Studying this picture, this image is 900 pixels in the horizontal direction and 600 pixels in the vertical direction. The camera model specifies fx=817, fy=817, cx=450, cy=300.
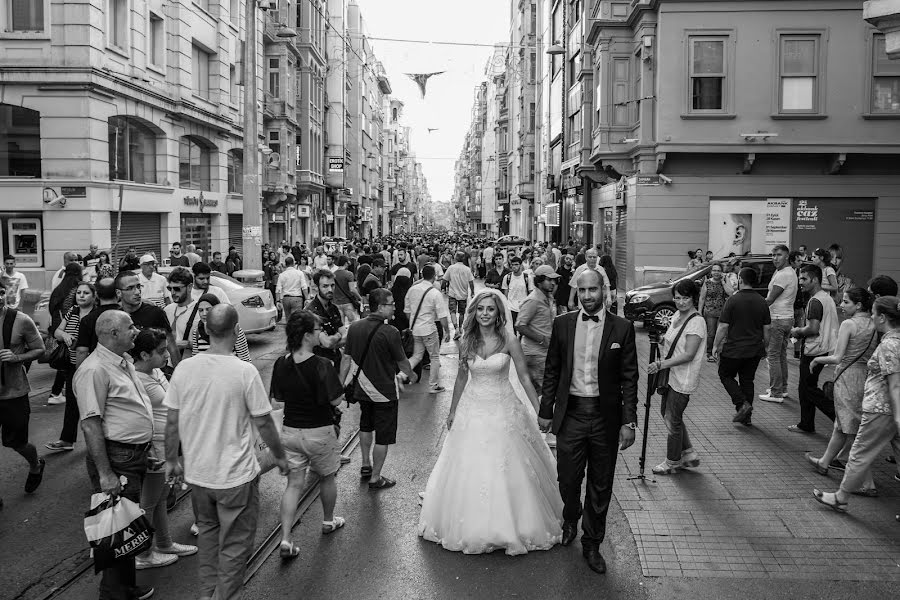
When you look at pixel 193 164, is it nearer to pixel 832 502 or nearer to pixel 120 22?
pixel 120 22

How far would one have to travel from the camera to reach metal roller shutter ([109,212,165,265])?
20641 millimetres

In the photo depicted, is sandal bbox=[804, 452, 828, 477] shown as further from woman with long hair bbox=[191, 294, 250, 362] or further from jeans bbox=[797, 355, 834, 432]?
woman with long hair bbox=[191, 294, 250, 362]

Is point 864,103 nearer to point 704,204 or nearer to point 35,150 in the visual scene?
point 704,204

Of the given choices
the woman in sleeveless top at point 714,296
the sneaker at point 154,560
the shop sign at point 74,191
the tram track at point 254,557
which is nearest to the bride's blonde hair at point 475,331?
the tram track at point 254,557

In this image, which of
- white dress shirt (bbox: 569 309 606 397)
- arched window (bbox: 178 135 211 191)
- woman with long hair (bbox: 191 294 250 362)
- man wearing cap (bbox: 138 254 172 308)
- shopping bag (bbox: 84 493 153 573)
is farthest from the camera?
arched window (bbox: 178 135 211 191)

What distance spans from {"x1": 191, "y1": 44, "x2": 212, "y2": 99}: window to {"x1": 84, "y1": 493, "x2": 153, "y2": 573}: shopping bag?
24283mm

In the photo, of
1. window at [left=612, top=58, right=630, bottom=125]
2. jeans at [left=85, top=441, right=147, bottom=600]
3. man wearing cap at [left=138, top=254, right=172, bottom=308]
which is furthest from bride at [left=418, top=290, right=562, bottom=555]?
window at [left=612, top=58, right=630, bottom=125]

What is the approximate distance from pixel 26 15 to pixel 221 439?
17693 mm

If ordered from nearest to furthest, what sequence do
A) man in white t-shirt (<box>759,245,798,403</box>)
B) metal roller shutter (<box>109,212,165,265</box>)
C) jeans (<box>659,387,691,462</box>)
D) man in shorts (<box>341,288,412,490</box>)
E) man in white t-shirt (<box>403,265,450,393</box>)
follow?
man in shorts (<box>341,288,412,490</box>) → jeans (<box>659,387,691,462</box>) → man in white t-shirt (<box>759,245,798,403</box>) → man in white t-shirt (<box>403,265,450,393</box>) → metal roller shutter (<box>109,212,165,265</box>)

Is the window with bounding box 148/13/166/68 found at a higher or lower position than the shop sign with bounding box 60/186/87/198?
higher

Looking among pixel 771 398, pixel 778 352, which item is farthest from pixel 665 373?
pixel 778 352

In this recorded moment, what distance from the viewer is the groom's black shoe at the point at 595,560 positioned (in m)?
5.39

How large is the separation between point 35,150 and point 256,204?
5.07 m

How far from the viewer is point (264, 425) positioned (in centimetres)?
455
